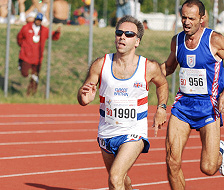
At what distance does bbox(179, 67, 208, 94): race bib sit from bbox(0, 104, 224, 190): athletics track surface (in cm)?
150

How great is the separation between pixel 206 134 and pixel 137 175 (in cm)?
195

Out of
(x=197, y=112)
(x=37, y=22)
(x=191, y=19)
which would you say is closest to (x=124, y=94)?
(x=197, y=112)

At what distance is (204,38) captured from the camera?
723 centimetres

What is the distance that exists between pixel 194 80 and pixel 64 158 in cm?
353

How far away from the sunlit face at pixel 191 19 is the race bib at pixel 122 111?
146cm

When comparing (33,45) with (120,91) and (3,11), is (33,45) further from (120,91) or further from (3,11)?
(120,91)

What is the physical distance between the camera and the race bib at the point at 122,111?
6.10 metres

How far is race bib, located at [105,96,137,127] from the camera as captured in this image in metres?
6.10

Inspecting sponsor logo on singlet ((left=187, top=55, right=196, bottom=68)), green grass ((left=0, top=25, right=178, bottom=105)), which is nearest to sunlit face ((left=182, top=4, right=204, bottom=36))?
sponsor logo on singlet ((left=187, top=55, right=196, bottom=68))

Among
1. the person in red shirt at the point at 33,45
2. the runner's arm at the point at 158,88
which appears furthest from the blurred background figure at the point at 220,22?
the runner's arm at the point at 158,88

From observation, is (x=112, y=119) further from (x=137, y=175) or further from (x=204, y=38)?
(x=137, y=175)

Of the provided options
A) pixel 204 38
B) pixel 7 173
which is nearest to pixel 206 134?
→ pixel 204 38

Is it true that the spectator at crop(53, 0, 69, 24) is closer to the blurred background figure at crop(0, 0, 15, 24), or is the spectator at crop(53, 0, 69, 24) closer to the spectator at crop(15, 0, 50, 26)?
the spectator at crop(15, 0, 50, 26)

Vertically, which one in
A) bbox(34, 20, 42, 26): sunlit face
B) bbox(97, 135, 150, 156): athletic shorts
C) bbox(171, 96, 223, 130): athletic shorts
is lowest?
bbox(97, 135, 150, 156): athletic shorts
